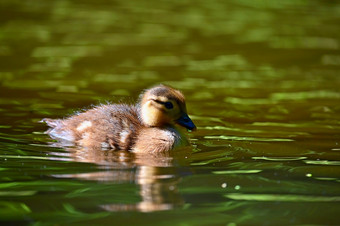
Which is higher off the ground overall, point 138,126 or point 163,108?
point 163,108

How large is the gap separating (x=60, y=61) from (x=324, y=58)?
392 cm

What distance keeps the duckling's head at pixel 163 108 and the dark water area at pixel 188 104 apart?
28 centimetres

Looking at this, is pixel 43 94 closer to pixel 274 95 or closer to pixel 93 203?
pixel 274 95

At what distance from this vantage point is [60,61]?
10117mm

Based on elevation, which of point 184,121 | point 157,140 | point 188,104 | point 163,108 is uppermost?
point 188,104

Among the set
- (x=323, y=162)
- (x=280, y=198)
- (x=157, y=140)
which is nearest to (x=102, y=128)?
(x=157, y=140)

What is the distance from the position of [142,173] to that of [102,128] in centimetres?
110

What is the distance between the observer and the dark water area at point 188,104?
446 cm

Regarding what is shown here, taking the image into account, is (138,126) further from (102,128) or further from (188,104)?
(188,104)

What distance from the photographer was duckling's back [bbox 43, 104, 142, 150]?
6164 millimetres

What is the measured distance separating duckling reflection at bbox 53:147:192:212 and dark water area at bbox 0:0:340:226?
13 mm

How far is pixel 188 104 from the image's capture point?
813 cm

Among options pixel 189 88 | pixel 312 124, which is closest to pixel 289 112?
pixel 312 124

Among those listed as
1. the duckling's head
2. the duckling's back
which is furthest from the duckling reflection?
the duckling's head
